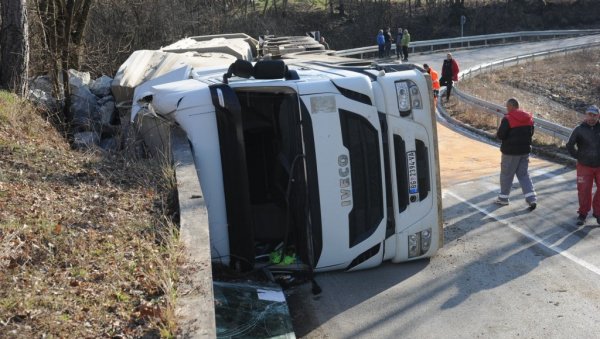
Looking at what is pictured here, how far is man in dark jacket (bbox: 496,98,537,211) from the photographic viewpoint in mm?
9430

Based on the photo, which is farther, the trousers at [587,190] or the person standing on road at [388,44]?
the person standing on road at [388,44]

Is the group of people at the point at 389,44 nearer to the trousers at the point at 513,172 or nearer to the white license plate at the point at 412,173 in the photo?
the trousers at the point at 513,172

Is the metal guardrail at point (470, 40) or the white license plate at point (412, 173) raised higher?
the white license plate at point (412, 173)

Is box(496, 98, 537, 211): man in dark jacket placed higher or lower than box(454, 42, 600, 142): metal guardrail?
higher

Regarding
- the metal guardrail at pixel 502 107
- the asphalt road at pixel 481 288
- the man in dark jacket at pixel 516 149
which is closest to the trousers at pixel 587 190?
the asphalt road at pixel 481 288

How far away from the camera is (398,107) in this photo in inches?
258

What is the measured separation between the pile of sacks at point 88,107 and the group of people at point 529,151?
5743mm

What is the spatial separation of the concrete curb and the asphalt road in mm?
1359

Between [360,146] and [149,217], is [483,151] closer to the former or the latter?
[360,146]

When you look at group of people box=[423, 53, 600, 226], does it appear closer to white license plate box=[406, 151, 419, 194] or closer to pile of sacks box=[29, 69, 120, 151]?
white license plate box=[406, 151, 419, 194]

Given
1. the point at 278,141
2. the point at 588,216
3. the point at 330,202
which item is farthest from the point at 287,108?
the point at 588,216

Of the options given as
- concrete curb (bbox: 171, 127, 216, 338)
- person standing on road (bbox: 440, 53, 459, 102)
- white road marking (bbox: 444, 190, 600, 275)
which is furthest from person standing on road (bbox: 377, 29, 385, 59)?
concrete curb (bbox: 171, 127, 216, 338)

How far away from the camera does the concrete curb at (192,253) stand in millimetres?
3873

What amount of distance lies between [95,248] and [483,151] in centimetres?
1093
